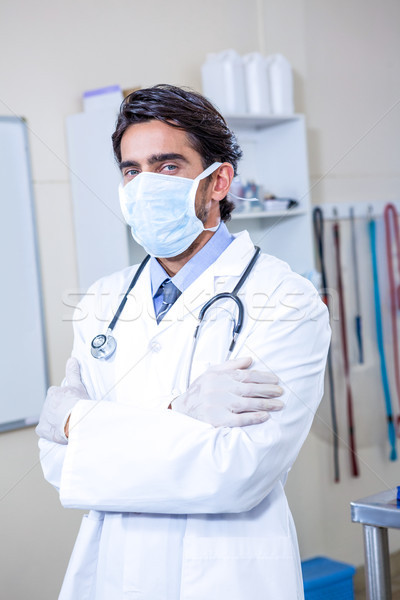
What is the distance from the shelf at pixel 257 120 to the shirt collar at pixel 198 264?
118 centimetres

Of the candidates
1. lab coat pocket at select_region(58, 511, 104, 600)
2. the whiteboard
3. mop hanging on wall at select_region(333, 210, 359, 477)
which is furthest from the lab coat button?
mop hanging on wall at select_region(333, 210, 359, 477)

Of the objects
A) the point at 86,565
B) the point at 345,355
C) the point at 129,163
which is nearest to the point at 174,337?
the point at 129,163

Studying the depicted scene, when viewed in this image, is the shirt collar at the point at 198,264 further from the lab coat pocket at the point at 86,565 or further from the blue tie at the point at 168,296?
the lab coat pocket at the point at 86,565

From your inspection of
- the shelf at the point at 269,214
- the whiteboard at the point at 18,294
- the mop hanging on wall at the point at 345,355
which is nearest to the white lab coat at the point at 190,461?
the whiteboard at the point at 18,294

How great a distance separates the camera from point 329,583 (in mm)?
2527

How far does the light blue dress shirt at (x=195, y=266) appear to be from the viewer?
4.52 ft

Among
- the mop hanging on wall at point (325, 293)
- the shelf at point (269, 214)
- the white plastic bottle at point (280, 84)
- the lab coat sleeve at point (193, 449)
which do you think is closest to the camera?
the lab coat sleeve at point (193, 449)

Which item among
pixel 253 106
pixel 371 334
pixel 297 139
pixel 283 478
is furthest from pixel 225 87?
pixel 283 478

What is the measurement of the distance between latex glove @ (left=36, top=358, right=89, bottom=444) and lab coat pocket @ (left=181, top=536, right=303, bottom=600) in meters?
0.30

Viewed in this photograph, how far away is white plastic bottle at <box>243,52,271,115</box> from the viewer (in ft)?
8.35

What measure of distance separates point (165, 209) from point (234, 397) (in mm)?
420

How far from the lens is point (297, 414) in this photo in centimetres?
118

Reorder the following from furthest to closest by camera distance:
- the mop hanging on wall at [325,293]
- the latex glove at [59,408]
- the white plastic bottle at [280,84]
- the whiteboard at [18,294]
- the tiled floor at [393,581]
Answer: the mop hanging on wall at [325,293] < the tiled floor at [393,581] < the white plastic bottle at [280,84] < the whiteboard at [18,294] < the latex glove at [59,408]

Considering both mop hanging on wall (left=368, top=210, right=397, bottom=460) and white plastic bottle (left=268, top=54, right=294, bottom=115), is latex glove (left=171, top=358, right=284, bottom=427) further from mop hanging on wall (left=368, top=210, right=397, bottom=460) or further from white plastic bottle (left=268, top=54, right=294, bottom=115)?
mop hanging on wall (left=368, top=210, right=397, bottom=460)
